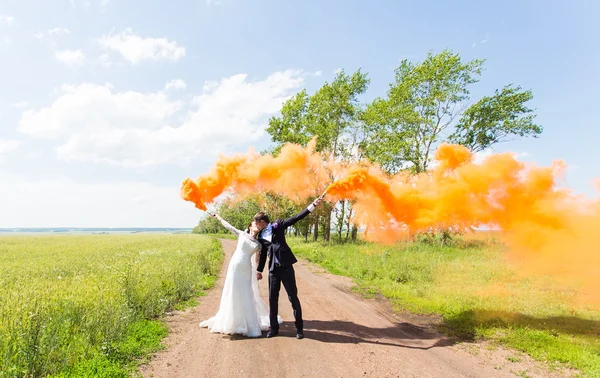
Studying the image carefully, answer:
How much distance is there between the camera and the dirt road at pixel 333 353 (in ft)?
21.1

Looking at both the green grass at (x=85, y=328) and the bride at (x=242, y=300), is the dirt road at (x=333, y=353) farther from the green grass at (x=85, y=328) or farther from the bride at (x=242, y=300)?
the green grass at (x=85, y=328)

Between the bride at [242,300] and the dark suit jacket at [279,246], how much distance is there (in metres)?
0.23

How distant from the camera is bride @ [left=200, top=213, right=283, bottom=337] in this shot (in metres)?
8.41

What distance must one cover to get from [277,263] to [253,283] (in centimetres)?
120

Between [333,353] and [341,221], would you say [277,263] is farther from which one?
[341,221]

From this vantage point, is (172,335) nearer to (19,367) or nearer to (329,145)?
(19,367)

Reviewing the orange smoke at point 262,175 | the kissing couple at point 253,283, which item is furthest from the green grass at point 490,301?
the orange smoke at point 262,175

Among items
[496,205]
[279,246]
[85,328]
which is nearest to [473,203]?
[496,205]

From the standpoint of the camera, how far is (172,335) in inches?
332

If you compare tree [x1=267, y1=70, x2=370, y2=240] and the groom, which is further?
tree [x1=267, y1=70, x2=370, y2=240]

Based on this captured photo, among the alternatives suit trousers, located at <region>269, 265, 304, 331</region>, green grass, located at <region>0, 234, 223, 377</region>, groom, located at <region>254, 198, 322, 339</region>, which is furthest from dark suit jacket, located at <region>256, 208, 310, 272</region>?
green grass, located at <region>0, 234, 223, 377</region>

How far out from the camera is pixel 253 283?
367 inches

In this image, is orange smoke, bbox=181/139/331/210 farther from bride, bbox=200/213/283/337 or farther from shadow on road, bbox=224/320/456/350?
shadow on road, bbox=224/320/456/350

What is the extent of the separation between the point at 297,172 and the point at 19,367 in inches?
377
